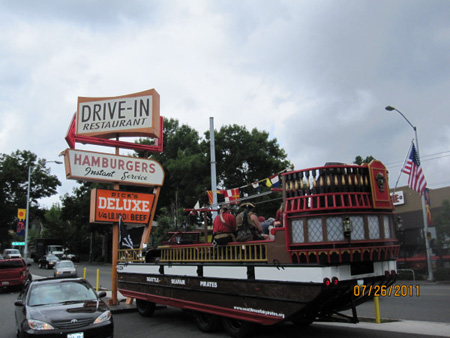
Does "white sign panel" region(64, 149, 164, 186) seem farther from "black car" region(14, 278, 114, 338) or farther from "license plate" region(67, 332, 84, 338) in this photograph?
"license plate" region(67, 332, 84, 338)

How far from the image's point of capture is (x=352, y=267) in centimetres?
631

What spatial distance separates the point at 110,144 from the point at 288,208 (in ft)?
27.7

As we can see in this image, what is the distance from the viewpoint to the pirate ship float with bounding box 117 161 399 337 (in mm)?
6027

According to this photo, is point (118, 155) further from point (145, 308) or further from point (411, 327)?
point (411, 327)

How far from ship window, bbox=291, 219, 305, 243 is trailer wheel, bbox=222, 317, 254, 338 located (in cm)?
205

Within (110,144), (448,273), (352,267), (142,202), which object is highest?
(110,144)

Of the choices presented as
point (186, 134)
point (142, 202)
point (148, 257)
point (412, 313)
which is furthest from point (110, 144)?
point (186, 134)

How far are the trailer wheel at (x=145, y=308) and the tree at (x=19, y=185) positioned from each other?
40.3 m

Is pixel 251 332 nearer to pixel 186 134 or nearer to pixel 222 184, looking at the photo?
pixel 222 184

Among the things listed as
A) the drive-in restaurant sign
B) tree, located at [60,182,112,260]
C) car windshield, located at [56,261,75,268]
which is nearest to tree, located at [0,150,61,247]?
tree, located at [60,182,112,260]

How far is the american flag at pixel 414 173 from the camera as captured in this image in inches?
777

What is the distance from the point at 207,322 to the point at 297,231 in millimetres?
3353

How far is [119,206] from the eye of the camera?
1281 cm

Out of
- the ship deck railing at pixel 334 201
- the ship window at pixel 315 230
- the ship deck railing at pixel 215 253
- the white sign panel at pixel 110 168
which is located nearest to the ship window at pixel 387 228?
the ship deck railing at pixel 334 201
